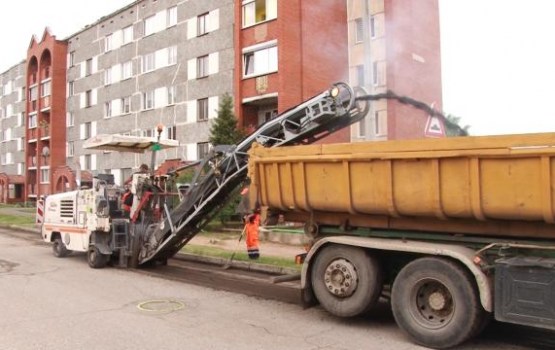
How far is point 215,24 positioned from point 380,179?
24984 millimetres

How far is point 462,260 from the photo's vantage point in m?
5.44

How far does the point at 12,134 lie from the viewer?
186 feet

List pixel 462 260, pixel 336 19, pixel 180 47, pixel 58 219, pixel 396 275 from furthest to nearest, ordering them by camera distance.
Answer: pixel 180 47 → pixel 336 19 → pixel 58 219 → pixel 396 275 → pixel 462 260

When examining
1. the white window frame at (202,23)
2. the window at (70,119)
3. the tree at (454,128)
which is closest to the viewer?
the tree at (454,128)

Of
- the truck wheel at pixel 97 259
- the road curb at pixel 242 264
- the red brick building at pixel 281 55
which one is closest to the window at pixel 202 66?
the red brick building at pixel 281 55

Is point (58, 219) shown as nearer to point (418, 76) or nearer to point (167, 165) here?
point (418, 76)

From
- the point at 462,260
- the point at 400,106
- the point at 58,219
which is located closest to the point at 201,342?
the point at 462,260

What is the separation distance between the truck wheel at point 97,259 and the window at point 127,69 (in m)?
26.4

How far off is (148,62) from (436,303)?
31.2 meters

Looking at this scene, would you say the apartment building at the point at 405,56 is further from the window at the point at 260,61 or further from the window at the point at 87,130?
the window at the point at 87,130

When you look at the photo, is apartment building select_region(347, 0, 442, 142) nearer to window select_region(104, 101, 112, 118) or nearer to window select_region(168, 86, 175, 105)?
window select_region(168, 86, 175, 105)

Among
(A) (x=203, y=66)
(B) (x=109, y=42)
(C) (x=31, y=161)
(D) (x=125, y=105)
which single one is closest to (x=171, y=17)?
(A) (x=203, y=66)

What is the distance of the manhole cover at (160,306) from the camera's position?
7.23 meters

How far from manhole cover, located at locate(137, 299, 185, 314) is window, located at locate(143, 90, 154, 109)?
27135mm
